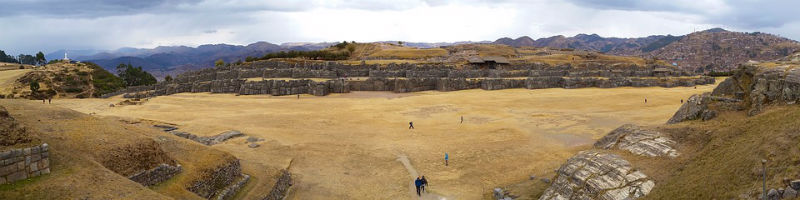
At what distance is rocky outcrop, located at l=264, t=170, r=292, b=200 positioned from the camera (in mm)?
16594

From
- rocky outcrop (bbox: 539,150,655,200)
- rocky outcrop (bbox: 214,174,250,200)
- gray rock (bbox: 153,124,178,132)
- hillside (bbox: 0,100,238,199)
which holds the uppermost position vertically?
hillside (bbox: 0,100,238,199)

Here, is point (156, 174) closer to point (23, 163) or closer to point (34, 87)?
point (23, 163)

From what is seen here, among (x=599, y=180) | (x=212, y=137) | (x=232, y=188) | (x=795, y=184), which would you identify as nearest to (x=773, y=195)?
(x=795, y=184)

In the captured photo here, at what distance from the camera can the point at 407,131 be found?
30.8 meters

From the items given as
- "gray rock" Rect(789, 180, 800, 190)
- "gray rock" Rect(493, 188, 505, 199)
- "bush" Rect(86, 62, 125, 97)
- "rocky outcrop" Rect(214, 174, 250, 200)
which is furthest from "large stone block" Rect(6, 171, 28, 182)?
"bush" Rect(86, 62, 125, 97)

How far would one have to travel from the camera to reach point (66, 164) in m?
11.1

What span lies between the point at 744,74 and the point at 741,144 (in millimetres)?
9523

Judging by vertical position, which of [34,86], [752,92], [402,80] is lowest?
[34,86]

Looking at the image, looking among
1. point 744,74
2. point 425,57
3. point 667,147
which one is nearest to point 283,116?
point 667,147

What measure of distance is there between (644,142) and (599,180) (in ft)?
12.4

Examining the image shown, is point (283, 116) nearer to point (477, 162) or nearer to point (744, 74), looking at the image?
point (477, 162)

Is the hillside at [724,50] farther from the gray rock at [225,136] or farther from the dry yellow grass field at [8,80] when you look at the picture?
the dry yellow grass field at [8,80]

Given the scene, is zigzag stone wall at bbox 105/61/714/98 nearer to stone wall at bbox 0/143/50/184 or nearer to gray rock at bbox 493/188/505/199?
gray rock at bbox 493/188/505/199

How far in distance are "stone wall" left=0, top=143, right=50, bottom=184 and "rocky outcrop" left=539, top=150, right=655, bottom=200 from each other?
50.9 feet
